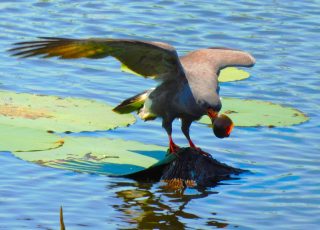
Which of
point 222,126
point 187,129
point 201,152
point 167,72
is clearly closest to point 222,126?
point 222,126

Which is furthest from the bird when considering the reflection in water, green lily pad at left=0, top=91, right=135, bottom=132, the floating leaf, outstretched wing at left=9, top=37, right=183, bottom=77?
the floating leaf

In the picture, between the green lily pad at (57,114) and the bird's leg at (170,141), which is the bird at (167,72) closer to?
the bird's leg at (170,141)

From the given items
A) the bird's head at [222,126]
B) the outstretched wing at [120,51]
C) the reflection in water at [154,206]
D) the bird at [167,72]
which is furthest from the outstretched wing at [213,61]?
the reflection in water at [154,206]

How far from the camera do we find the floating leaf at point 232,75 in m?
11.2

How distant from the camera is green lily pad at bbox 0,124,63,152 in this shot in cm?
853

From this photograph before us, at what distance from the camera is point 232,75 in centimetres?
1134

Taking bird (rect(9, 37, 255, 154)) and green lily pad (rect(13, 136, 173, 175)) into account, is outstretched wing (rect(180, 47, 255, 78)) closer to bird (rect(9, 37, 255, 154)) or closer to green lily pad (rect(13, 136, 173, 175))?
bird (rect(9, 37, 255, 154))

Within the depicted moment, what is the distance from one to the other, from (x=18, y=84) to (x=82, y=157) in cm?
244

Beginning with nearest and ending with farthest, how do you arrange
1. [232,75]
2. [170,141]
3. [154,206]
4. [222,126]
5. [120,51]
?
[154,206] → [222,126] → [120,51] → [170,141] → [232,75]

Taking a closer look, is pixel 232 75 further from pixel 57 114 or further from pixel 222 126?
pixel 222 126

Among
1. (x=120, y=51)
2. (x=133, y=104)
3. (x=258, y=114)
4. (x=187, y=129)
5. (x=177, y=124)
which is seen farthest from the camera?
(x=177, y=124)

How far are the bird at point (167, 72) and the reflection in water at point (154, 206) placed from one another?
499 mm

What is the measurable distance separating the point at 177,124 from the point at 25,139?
76.5 inches

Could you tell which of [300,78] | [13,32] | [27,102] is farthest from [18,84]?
[300,78]
